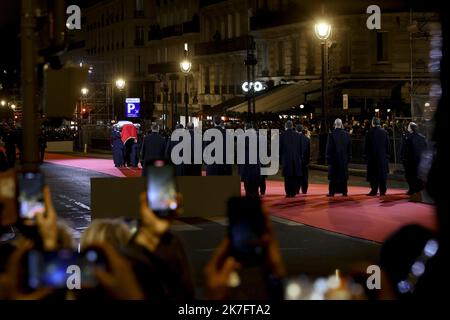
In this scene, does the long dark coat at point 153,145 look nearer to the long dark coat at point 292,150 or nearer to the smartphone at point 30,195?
the long dark coat at point 292,150

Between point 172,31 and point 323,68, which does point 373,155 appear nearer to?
point 323,68

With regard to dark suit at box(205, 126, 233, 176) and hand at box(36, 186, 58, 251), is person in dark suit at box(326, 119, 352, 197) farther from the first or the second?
hand at box(36, 186, 58, 251)

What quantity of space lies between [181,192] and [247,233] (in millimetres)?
10970

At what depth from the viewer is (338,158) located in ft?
69.2

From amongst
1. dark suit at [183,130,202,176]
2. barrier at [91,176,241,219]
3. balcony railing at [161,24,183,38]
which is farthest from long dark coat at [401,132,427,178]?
balcony railing at [161,24,183,38]

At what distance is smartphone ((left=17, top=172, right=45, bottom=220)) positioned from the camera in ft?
12.8

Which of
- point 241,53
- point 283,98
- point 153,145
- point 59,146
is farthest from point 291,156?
point 241,53

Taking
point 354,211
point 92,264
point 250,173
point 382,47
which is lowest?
point 354,211

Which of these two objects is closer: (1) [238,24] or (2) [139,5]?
(1) [238,24]

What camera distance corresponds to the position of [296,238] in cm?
1472

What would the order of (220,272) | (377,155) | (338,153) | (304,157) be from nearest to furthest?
(220,272), (338,153), (377,155), (304,157)

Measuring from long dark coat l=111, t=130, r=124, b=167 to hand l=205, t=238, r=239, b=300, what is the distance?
31.2 m

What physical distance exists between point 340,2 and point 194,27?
31.3 m
